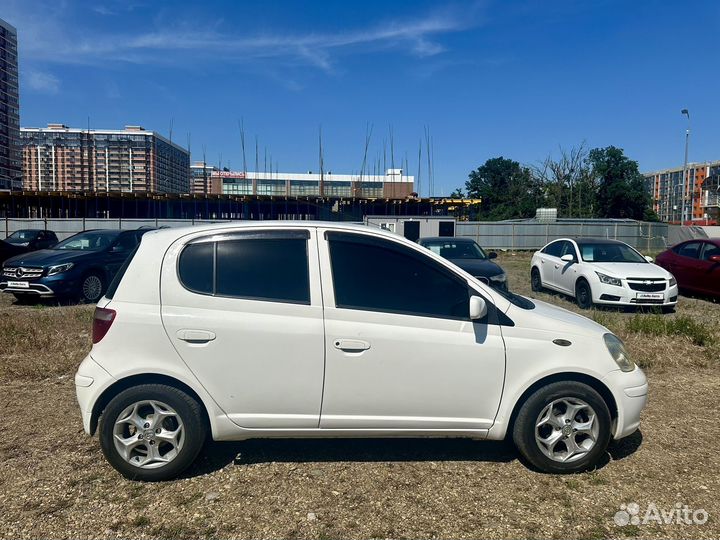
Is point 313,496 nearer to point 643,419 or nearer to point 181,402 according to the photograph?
point 181,402

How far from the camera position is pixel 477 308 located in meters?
3.47

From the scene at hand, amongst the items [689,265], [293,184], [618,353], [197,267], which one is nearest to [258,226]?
[197,267]

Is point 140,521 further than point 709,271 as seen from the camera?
No

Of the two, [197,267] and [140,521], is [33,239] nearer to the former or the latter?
[197,267]

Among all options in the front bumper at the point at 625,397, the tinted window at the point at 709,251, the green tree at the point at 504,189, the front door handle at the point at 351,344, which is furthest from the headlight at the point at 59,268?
the green tree at the point at 504,189

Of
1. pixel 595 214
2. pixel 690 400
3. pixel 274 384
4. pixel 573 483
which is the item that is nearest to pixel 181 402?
pixel 274 384

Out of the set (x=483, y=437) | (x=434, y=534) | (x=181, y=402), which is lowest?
(x=434, y=534)

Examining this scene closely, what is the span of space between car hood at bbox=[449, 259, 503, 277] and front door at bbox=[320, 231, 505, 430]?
278 inches

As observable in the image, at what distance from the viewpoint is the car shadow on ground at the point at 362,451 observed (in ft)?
12.7

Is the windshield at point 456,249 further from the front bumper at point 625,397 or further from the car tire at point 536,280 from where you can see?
the front bumper at point 625,397

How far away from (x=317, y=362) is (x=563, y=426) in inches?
67.9

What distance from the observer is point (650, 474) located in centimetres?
371

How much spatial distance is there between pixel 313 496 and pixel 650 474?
7.63 ft

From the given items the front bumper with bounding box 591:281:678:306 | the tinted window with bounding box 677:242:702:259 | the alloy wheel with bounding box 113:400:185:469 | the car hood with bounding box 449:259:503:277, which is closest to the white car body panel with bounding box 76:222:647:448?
the alloy wheel with bounding box 113:400:185:469
